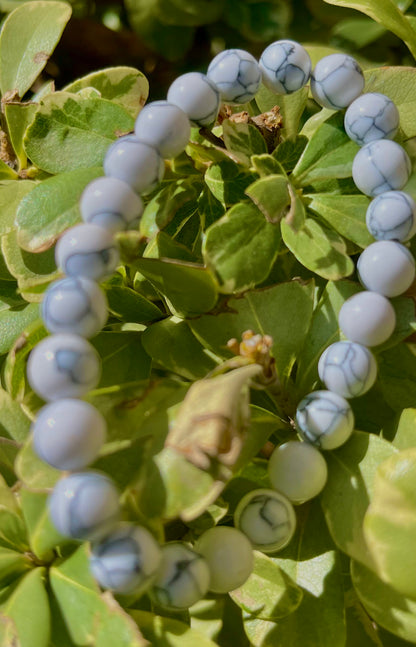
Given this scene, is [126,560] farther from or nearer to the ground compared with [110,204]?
nearer to the ground

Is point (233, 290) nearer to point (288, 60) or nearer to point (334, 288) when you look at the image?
point (334, 288)

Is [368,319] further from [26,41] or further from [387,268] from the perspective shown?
[26,41]

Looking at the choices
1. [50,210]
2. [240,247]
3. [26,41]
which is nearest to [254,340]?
[240,247]

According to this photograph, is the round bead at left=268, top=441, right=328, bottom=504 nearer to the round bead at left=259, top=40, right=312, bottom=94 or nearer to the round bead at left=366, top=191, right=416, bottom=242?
the round bead at left=366, top=191, right=416, bottom=242

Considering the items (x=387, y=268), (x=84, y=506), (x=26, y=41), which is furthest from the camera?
(x=26, y=41)

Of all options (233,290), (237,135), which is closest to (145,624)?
(233,290)

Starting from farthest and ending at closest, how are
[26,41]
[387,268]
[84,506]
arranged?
1. [26,41]
2. [387,268]
3. [84,506]
